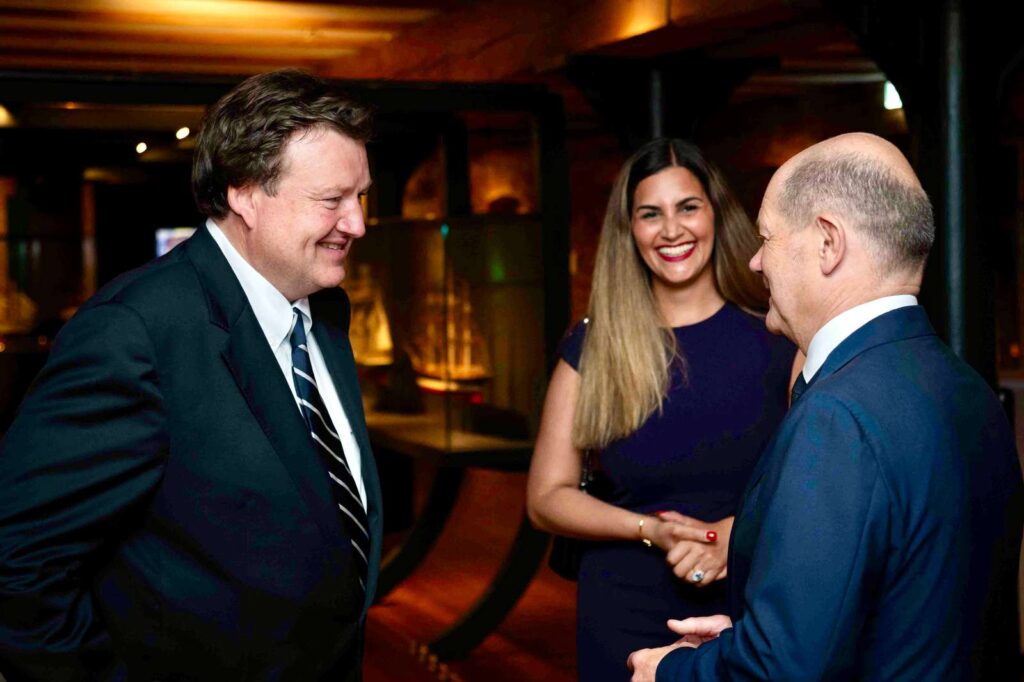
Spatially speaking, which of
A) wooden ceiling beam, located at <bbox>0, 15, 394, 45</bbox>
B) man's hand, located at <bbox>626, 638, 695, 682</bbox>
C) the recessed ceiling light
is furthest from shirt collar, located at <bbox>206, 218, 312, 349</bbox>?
the recessed ceiling light

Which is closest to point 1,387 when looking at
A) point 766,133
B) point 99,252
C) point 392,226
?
point 99,252

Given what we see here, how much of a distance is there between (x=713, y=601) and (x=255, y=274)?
133cm

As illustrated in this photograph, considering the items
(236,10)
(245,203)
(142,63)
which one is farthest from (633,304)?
(142,63)

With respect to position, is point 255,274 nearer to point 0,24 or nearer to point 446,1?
point 446,1

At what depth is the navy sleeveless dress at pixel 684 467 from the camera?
9.04 feet

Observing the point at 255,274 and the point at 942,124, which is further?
the point at 942,124

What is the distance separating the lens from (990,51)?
340 centimetres

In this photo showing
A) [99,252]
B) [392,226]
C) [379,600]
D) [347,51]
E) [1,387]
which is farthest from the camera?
[99,252]

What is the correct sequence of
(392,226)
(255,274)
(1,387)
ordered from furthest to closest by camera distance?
(1,387) < (392,226) < (255,274)

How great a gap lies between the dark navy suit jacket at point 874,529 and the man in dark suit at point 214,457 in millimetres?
685

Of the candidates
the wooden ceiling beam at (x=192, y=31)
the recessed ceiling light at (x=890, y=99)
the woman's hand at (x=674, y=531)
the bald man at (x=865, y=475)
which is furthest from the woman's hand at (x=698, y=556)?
the recessed ceiling light at (x=890, y=99)

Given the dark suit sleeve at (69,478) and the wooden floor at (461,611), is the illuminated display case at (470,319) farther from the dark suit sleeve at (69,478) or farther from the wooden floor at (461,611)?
the dark suit sleeve at (69,478)

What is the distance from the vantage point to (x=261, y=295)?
198 cm

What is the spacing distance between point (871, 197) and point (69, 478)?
3.59 ft
